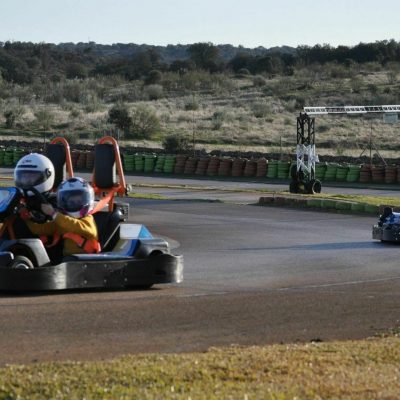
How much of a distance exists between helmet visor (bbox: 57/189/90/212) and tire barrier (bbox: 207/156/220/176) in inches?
1197

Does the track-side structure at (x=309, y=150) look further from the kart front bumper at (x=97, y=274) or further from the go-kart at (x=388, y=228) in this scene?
the kart front bumper at (x=97, y=274)

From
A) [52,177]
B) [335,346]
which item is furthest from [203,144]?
[335,346]

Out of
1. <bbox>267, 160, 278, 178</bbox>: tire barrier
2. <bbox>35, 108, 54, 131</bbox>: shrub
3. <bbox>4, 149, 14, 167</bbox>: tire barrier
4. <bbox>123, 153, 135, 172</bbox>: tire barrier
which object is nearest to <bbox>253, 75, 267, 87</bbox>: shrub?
<bbox>35, 108, 54, 131</bbox>: shrub

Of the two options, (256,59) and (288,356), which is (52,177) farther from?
(256,59)

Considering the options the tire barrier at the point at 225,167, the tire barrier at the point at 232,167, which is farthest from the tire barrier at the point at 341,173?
the tire barrier at the point at 225,167

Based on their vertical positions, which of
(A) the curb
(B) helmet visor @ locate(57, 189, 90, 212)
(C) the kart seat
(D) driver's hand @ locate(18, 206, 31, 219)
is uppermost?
(B) helmet visor @ locate(57, 189, 90, 212)

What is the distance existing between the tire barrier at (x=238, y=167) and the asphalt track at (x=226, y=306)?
23357mm

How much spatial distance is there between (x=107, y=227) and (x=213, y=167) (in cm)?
3022

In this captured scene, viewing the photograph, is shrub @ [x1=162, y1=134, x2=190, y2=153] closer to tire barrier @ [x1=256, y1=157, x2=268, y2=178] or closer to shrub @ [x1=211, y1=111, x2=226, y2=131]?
tire barrier @ [x1=256, y1=157, x2=268, y2=178]

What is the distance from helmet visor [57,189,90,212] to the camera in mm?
12703

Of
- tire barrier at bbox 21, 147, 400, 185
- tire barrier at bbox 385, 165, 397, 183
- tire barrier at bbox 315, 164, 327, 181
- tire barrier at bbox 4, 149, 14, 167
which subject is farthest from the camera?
tire barrier at bbox 4, 149, 14, 167

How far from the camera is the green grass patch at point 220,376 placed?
7.04 meters

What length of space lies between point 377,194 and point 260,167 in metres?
8.54

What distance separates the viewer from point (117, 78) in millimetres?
91938
